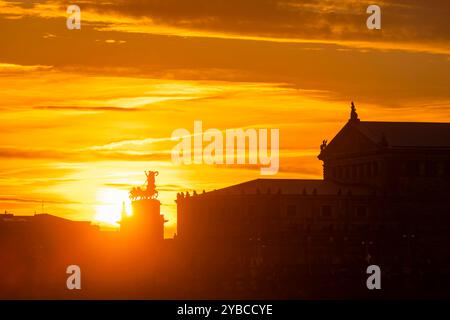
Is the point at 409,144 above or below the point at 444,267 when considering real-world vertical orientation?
above

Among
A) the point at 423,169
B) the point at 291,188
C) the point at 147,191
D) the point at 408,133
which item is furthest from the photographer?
the point at 408,133

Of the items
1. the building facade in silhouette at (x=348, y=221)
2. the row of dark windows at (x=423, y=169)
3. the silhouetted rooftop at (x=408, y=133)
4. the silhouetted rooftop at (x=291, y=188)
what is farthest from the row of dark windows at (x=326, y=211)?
the silhouetted rooftop at (x=408, y=133)

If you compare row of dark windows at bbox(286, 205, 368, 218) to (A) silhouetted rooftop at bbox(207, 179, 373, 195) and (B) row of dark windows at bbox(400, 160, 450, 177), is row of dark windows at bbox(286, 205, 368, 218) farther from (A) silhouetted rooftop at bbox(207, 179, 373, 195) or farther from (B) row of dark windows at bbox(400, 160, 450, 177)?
(B) row of dark windows at bbox(400, 160, 450, 177)

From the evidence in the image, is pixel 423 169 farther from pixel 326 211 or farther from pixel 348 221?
pixel 326 211

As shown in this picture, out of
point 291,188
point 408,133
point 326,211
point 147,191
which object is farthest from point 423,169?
point 147,191

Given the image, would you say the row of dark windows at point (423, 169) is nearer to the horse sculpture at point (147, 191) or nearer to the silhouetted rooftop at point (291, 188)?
the silhouetted rooftop at point (291, 188)

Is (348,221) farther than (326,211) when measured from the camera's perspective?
Yes

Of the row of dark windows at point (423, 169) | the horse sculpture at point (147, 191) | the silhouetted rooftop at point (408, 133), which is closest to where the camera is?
the horse sculpture at point (147, 191)

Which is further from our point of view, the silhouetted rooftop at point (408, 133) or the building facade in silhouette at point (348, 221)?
the silhouetted rooftop at point (408, 133)

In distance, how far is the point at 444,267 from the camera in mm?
187250

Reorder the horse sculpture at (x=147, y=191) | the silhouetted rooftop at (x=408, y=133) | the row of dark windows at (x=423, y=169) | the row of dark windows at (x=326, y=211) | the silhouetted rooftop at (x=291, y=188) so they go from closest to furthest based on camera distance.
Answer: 1. the horse sculpture at (x=147, y=191)
2. the row of dark windows at (x=326, y=211)
3. the silhouetted rooftop at (x=291, y=188)
4. the silhouetted rooftop at (x=408, y=133)
5. the row of dark windows at (x=423, y=169)
